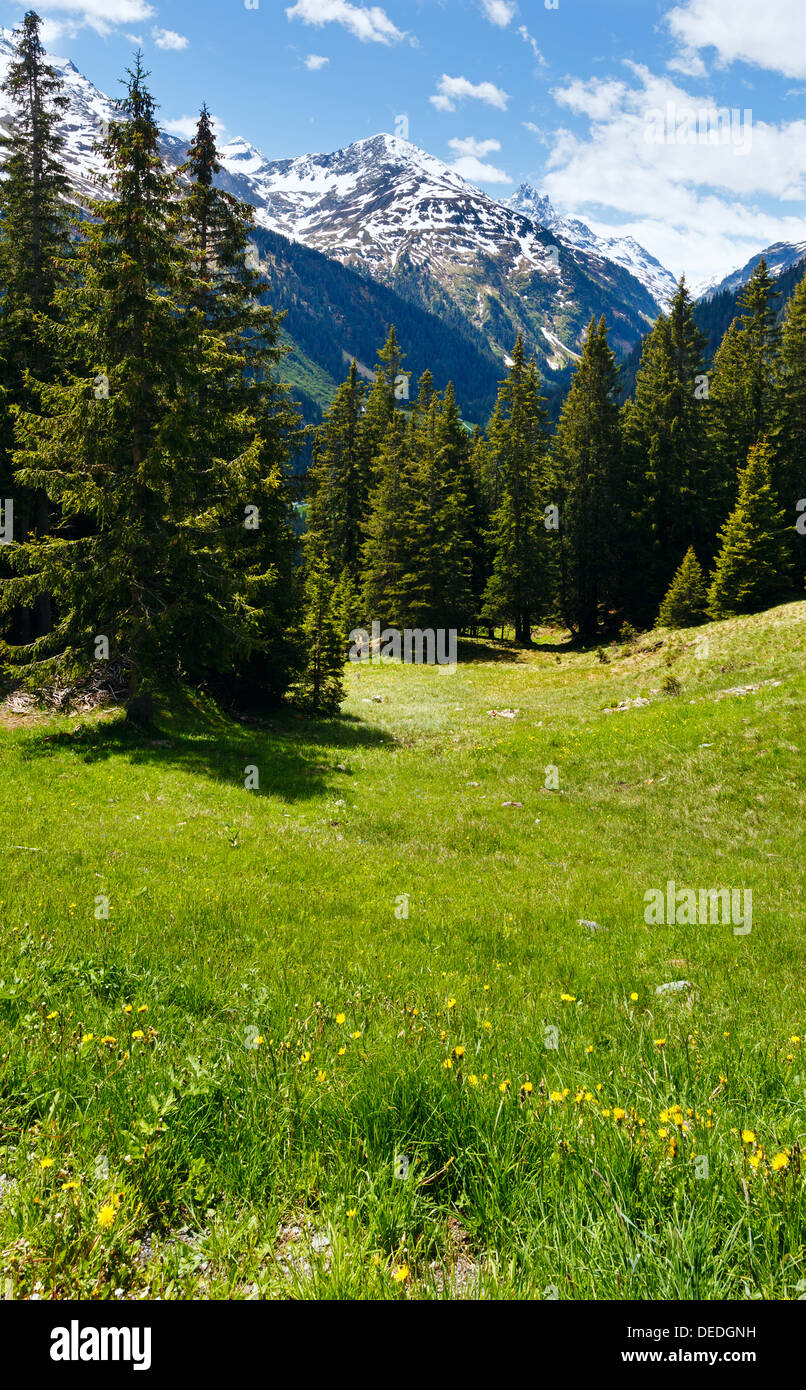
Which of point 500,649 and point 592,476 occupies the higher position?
point 592,476

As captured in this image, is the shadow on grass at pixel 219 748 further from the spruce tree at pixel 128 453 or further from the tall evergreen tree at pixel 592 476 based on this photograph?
the tall evergreen tree at pixel 592 476

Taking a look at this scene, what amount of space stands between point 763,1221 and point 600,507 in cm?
5564

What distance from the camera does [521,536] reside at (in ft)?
169

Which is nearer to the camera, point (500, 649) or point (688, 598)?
point (688, 598)

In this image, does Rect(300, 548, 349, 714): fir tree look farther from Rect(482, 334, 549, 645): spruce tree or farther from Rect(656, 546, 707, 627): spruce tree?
Rect(482, 334, 549, 645): spruce tree

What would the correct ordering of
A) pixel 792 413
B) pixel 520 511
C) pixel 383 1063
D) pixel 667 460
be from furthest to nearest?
pixel 520 511
pixel 667 460
pixel 792 413
pixel 383 1063

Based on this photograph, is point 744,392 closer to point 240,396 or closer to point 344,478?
point 344,478

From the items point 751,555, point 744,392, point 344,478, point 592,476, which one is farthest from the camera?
point 344,478

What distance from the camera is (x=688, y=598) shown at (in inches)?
1646

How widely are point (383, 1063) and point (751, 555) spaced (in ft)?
Result: 140

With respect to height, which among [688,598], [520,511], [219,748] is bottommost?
[219,748]

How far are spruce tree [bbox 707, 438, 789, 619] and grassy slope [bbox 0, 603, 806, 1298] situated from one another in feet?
97.7

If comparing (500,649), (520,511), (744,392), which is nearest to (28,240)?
(520,511)

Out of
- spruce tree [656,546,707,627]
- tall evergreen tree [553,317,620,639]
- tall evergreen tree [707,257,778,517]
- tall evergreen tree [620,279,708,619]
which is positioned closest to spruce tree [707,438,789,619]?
spruce tree [656,546,707,627]
